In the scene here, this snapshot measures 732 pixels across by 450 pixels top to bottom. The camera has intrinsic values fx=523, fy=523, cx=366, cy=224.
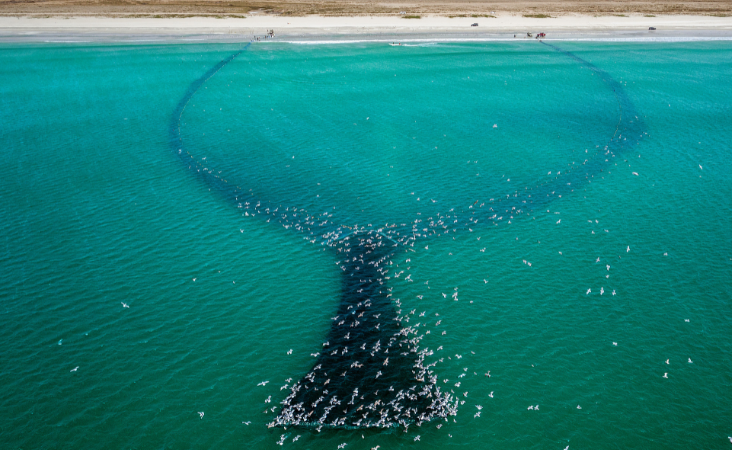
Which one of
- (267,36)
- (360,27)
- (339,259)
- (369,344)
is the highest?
(360,27)

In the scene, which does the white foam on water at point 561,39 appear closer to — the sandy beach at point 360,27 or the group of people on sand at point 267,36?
the sandy beach at point 360,27

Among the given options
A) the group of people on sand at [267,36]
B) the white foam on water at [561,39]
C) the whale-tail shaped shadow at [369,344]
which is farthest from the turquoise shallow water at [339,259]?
the group of people on sand at [267,36]

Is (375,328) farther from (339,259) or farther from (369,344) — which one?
(339,259)

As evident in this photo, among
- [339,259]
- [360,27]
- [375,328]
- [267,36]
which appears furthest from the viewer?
[360,27]

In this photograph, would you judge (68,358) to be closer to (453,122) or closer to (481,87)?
(453,122)


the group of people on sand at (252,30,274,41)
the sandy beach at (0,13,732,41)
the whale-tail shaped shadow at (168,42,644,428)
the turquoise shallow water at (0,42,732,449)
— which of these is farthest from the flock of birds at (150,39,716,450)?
the sandy beach at (0,13,732,41)

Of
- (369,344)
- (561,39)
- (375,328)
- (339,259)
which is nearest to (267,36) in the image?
(561,39)
